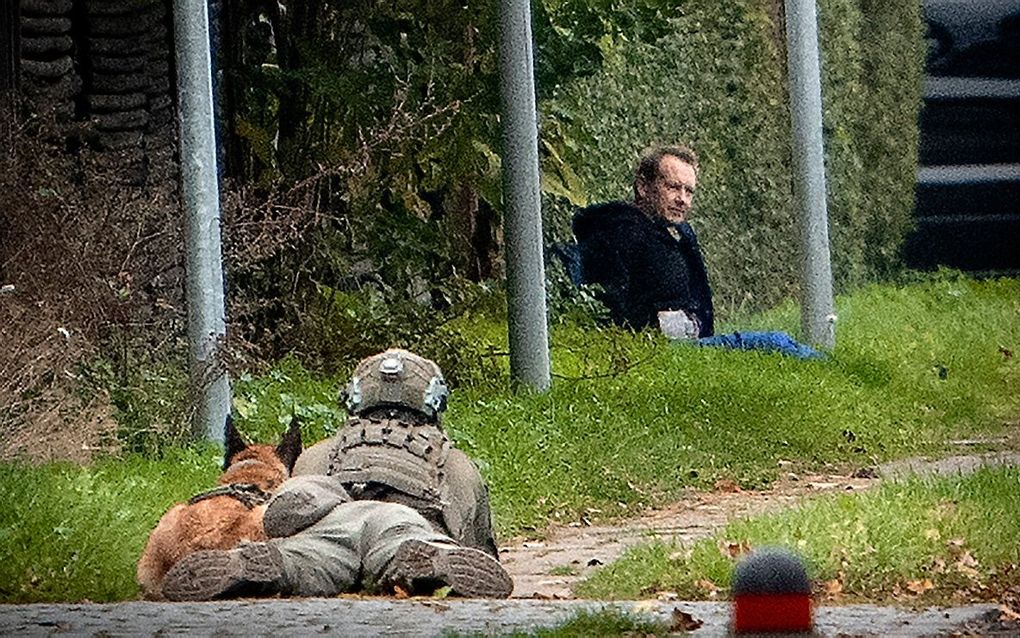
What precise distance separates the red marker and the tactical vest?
3903 mm

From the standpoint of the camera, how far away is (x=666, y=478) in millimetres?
11398

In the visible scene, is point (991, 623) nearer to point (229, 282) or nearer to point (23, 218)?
point (23, 218)

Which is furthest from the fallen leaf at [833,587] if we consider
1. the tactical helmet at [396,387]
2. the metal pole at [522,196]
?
the metal pole at [522,196]

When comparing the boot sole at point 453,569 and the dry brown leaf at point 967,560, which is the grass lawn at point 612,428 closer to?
the boot sole at point 453,569

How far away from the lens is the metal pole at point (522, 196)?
1226 centimetres

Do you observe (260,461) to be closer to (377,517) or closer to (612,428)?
(377,517)

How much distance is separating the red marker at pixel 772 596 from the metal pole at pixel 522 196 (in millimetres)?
8661

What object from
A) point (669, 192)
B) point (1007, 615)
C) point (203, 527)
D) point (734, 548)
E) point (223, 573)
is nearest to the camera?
point (1007, 615)

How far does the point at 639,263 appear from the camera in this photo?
1546 centimetres

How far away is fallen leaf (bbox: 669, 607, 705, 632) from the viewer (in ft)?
19.4

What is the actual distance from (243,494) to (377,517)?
623mm

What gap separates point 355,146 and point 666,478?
133 inches

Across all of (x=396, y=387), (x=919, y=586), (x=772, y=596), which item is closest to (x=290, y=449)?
(x=396, y=387)

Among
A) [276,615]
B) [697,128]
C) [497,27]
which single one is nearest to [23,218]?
[497,27]
